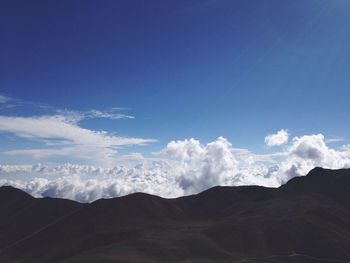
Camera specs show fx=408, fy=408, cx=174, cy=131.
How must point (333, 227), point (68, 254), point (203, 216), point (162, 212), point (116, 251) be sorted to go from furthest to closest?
1. point (203, 216)
2. point (162, 212)
3. point (333, 227)
4. point (68, 254)
5. point (116, 251)

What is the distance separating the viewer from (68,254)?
13112 centimetres

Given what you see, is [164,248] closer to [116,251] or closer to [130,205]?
[116,251]

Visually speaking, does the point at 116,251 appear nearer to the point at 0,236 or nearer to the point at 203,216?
the point at 0,236

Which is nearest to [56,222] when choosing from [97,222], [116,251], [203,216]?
[97,222]

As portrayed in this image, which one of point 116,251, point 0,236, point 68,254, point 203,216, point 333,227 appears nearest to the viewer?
point 116,251

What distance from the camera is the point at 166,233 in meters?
145

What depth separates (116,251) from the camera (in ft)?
399

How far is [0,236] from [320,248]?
12328 cm

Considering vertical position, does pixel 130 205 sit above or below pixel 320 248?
above

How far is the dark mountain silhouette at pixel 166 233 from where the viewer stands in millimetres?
125188

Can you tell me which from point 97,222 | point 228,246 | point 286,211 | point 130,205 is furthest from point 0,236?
point 286,211

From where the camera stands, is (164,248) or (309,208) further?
(309,208)

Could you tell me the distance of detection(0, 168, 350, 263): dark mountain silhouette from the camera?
4929 inches

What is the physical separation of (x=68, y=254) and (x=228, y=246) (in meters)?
51.7
